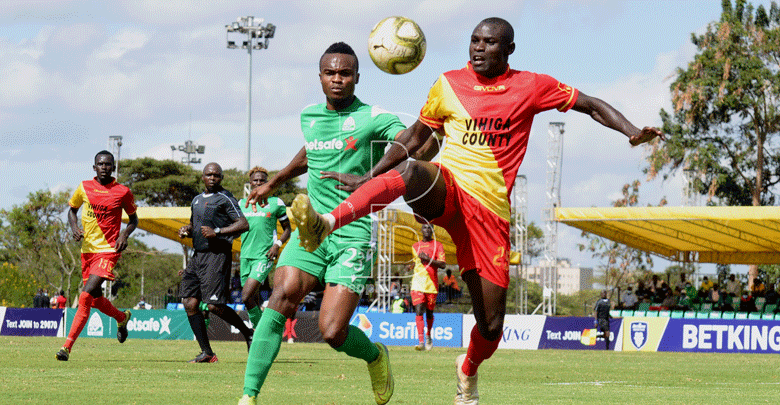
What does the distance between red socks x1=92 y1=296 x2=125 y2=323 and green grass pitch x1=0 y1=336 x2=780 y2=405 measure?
54 cm

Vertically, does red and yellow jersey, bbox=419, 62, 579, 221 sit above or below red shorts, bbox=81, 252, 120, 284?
above

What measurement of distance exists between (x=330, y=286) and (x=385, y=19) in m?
1.91

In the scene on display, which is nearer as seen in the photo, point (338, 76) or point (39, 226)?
point (338, 76)

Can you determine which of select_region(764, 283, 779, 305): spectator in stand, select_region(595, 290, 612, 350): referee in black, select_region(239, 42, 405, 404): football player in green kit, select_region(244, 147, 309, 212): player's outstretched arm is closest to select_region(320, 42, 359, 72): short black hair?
select_region(239, 42, 405, 404): football player in green kit

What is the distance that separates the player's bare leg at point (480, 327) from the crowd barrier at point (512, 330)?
15662 mm

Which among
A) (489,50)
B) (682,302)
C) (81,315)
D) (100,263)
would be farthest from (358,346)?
(682,302)

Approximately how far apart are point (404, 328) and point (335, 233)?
55.6 ft

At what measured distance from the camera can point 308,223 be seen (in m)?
4.96

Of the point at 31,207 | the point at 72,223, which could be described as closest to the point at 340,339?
the point at 72,223

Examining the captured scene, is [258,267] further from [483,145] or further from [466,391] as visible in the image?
[483,145]

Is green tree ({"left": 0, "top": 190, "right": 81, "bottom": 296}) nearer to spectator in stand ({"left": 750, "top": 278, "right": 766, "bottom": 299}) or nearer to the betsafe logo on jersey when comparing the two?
spectator in stand ({"left": 750, "top": 278, "right": 766, "bottom": 299})

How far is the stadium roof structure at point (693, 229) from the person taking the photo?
2662 cm

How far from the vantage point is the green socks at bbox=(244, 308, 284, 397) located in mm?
5926

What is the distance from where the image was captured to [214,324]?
939 inches
